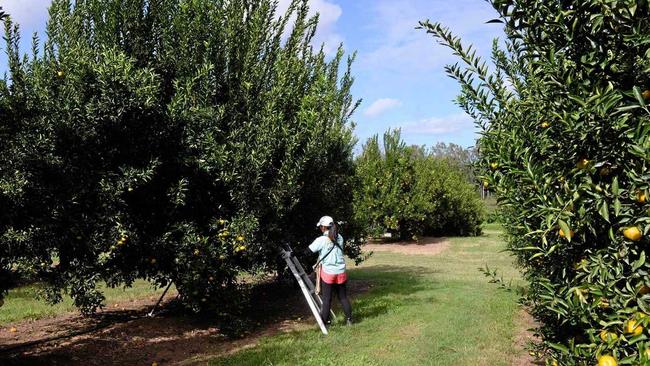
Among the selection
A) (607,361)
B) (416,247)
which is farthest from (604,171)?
(416,247)

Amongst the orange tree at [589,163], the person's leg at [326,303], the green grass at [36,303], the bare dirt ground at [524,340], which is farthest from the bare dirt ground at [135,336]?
the orange tree at [589,163]

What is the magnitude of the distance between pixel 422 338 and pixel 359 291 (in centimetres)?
439

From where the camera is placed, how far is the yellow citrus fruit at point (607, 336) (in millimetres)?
2404

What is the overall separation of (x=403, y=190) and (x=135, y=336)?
56.5 feet

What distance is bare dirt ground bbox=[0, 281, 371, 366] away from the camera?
6.91 metres

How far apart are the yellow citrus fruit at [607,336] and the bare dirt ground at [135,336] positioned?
A: 5.34 meters

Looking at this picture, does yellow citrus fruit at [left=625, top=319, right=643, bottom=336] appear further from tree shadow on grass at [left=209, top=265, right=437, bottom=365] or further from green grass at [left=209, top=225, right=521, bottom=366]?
tree shadow on grass at [left=209, top=265, right=437, bottom=365]

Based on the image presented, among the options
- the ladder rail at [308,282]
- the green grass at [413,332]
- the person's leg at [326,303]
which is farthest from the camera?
the ladder rail at [308,282]

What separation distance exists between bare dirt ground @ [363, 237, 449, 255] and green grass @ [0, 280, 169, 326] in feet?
37.5

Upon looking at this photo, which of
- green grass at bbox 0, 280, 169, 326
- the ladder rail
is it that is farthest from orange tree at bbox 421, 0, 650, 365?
green grass at bbox 0, 280, 169, 326

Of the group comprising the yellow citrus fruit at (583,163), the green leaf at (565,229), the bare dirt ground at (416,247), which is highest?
the yellow citrus fruit at (583,163)

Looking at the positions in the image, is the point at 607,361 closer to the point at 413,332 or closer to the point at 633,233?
the point at 633,233

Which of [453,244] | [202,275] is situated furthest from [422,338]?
[453,244]

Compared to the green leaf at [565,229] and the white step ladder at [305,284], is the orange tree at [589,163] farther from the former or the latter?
the white step ladder at [305,284]
